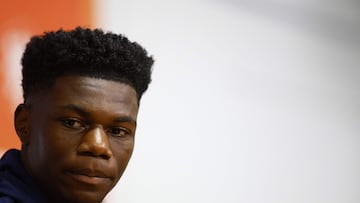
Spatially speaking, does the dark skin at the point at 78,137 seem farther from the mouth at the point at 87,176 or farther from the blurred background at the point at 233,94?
the blurred background at the point at 233,94

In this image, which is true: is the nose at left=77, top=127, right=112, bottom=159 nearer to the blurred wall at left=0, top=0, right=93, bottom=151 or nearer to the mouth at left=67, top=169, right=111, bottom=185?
the mouth at left=67, top=169, right=111, bottom=185

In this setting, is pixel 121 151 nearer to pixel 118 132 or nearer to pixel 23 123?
pixel 118 132

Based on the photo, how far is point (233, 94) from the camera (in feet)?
4.26

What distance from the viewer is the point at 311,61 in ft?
4.75

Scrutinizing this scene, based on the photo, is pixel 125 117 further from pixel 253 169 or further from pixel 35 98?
pixel 253 169

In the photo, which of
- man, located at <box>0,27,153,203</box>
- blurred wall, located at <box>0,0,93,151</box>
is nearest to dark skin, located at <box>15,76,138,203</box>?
man, located at <box>0,27,153,203</box>

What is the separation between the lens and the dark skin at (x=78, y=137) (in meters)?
0.74

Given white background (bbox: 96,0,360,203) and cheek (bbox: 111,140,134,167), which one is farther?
white background (bbox: 96,0,360,203)

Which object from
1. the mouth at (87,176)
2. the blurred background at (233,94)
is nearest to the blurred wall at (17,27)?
the blurred background at (233,94)

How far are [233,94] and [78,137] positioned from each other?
0.61 m

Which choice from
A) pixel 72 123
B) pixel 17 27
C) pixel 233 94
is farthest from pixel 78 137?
pixel 233 94

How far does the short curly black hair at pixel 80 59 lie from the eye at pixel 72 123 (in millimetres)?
53

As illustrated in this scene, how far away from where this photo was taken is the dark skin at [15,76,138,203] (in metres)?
0.74

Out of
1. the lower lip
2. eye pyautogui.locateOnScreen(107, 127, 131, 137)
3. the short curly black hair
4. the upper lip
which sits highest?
the short curly black hair
